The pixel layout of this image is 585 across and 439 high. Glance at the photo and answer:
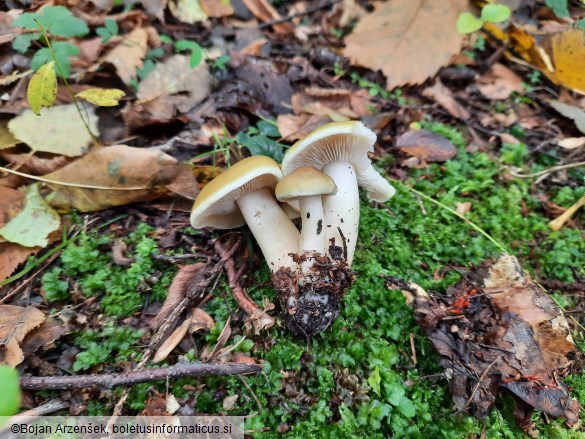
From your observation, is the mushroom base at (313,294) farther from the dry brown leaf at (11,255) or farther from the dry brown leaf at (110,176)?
the dry brown leaf at (11,255)

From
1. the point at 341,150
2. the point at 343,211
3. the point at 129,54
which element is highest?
the point at 129,54

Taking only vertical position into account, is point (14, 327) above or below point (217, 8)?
below

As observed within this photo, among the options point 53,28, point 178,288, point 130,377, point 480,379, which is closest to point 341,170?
point 178,288

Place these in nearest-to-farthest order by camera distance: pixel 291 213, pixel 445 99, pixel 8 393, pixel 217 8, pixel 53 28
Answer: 1. pixel 8 393
2. pixel 291 213
3. pixel 53 28
4. pixel 445 99
5. pixel 217 8

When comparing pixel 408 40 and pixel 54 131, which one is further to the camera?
pixel 408 40

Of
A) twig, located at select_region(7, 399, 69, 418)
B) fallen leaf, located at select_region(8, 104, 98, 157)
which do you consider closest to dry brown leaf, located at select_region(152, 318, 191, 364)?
twig, located at select_region(7, 399, 69, 418)

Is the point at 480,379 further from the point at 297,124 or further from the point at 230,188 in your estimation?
the point at 297,124

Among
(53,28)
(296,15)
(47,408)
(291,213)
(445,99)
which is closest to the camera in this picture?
(47,408)
